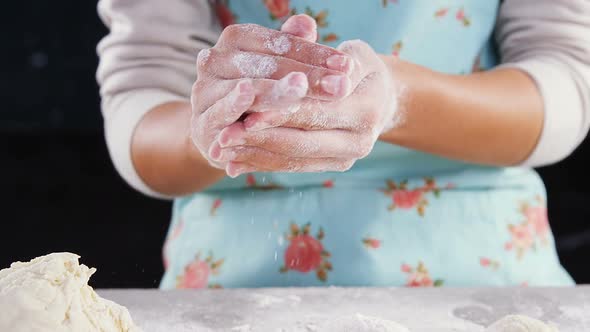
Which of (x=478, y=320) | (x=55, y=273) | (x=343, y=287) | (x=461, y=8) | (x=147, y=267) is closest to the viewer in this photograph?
(x=55, y=273)

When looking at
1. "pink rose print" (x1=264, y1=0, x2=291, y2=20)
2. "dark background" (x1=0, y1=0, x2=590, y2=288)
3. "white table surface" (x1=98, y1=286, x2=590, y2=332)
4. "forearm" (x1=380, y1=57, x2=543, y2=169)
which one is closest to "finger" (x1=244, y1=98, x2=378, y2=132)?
"forearm" (x1=380, y1=57, x2=543, y2=169)

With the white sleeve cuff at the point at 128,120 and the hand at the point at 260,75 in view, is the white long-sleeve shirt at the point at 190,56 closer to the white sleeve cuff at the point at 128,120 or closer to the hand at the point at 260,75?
the white sleeve cuff at the point at 128,120

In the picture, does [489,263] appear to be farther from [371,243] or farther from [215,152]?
[215,152]

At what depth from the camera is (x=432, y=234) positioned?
3.45 feet

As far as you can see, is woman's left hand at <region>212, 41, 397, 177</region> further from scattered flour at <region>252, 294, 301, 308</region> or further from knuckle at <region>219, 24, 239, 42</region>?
scattered flour at <region>252, 294, 301, 308</region>

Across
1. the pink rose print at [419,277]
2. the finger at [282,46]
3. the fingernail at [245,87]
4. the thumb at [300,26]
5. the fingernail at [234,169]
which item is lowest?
the pink rose print at [419,277]

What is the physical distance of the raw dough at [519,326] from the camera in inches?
31.2

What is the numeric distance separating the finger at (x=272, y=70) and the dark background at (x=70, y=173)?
1671mm

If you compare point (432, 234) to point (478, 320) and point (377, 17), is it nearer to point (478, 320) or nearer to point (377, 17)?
point (478, 320)

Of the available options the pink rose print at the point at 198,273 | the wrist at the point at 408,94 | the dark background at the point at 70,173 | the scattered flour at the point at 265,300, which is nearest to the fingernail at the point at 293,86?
the wrist at the point at 408,94

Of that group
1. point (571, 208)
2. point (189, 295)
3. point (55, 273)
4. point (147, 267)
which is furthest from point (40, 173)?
point (55, 273)

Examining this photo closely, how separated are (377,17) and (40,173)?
6.63 feet

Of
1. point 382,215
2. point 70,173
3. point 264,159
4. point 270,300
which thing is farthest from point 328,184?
point 70,173

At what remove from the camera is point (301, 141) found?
30.5 inches
